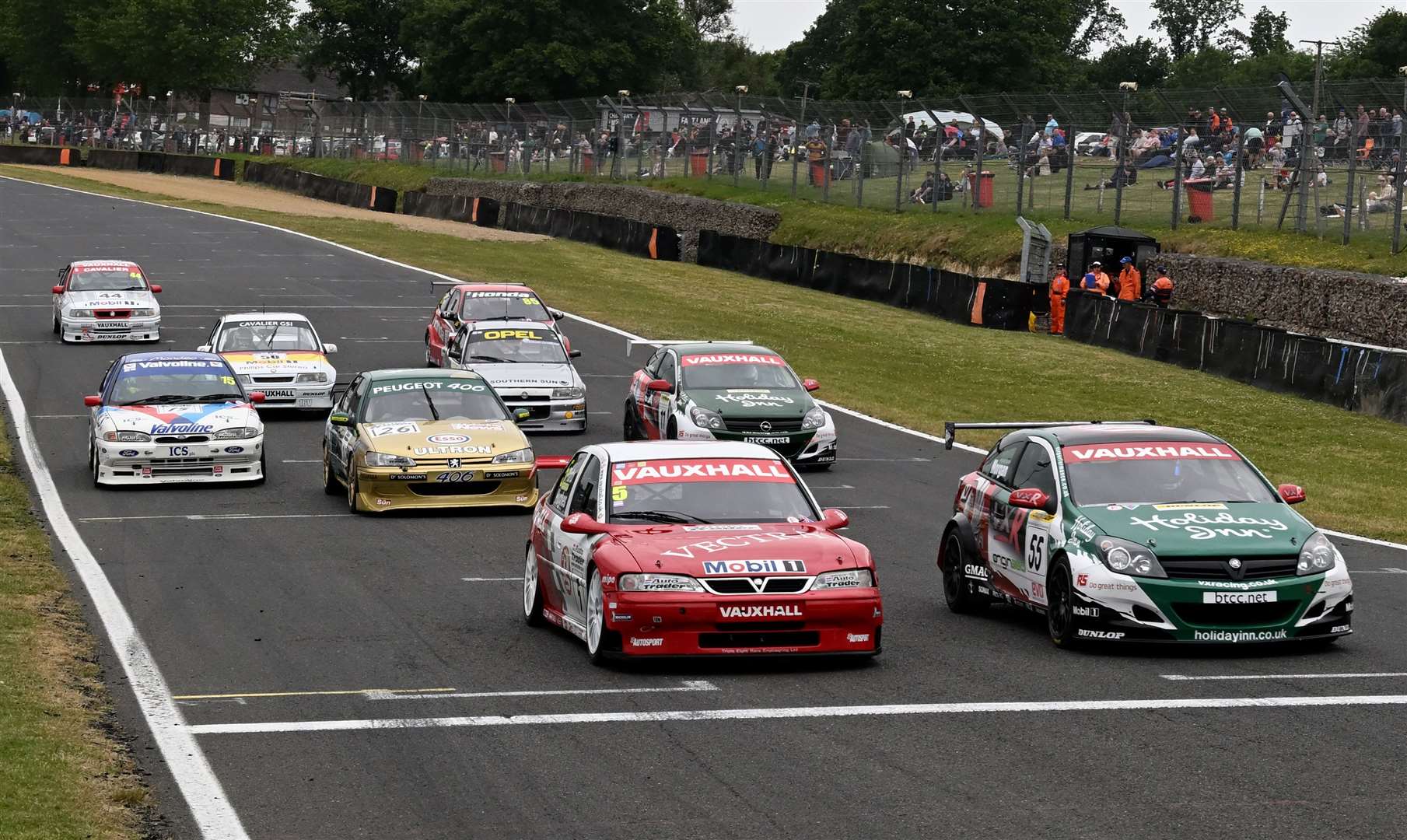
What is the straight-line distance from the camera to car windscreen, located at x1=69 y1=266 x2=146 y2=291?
34.8m

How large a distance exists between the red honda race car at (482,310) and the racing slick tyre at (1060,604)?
17567 millimetres

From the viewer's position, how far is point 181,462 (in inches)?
813

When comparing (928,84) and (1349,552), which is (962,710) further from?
(928,84)

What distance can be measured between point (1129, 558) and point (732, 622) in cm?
264

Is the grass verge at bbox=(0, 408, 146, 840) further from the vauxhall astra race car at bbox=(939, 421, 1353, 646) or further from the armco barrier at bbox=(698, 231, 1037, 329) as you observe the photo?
the armco barrier at bbox=(698, 231, 1037, 329)

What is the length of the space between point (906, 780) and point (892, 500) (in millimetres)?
11501

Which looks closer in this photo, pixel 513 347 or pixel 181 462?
pixel 181 462

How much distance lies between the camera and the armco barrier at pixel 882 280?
3809 centimetres

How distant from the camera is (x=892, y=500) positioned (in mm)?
19922

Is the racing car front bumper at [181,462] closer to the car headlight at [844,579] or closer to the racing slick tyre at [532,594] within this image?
the racing slick tyre at [532,594]

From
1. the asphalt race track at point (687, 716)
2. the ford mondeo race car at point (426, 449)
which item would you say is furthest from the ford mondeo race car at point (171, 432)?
the asphalt race track at point (687, 716)

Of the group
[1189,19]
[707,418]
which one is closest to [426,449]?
[707,418]

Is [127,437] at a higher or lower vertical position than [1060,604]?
lower

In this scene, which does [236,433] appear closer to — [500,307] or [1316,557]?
[500,307]
